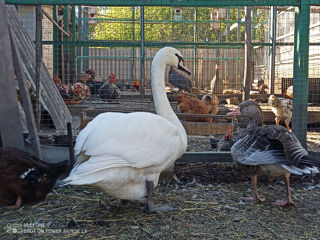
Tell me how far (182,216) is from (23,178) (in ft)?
5.15

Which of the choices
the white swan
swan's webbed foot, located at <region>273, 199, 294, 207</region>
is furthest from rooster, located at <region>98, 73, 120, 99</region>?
swan's webbed foot, located at <region>273, 199, 294, 207</region>

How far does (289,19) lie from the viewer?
50.7 feet

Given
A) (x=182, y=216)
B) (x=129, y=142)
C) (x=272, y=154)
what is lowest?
(x=182, y=216)

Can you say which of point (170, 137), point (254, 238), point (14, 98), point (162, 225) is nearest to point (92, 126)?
point (170, 137)

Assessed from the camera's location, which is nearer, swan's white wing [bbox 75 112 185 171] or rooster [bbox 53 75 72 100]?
swan's white wing [bbox 75 112 185 171]

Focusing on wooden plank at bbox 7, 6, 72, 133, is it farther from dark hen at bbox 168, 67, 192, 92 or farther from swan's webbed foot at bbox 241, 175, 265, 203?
dark hen at bbox 168, 67, 192, 92

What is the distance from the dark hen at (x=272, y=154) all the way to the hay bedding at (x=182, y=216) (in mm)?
304

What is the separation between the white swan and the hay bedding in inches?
11.3

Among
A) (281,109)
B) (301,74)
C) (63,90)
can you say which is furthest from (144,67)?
(301,74)

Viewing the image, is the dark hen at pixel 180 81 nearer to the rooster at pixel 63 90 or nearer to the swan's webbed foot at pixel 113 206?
the rooster at pixel 63 90

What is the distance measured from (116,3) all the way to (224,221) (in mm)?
2800

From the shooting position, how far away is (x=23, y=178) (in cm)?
348

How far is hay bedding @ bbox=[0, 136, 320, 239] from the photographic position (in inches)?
119

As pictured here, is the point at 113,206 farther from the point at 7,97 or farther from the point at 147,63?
the point at 147,63
